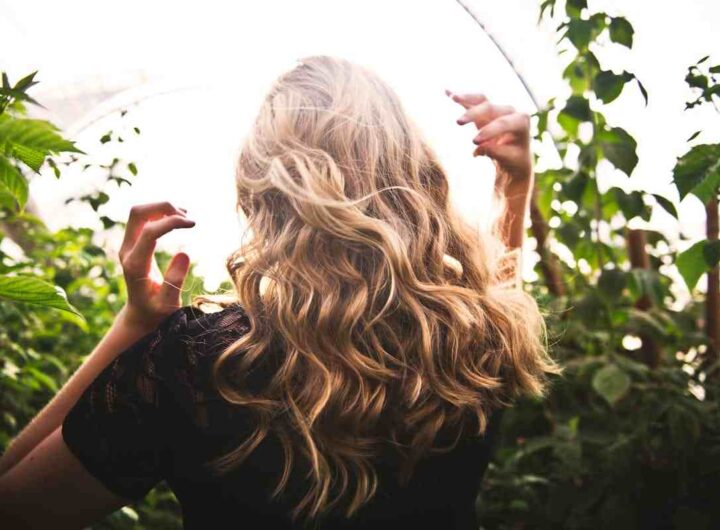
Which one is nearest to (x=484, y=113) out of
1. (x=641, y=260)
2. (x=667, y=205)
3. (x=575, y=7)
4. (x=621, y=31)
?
(x=575, y=7)

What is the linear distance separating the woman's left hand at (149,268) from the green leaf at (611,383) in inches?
49.1

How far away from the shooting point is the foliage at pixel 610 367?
5.74 feet

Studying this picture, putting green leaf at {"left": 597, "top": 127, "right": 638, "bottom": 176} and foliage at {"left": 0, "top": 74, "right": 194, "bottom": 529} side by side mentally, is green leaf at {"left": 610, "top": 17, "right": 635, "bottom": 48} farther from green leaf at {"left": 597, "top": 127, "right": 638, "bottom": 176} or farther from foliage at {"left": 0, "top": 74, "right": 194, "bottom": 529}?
foliage at {"left": 0, "top": 74, "right": 194, "bottom": 529}

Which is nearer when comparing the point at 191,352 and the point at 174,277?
the point at 191,352

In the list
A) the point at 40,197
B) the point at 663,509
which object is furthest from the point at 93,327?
the point at 663,509

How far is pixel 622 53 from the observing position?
6.66 feet

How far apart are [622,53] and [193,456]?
5.67 feet

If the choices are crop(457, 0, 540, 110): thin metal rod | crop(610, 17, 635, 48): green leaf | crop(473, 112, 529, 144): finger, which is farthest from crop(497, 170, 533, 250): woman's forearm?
crop(457, 0, 540, 110): thin metal rod

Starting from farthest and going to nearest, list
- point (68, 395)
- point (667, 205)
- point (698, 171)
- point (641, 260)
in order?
point (641, 260), point (667, 205), point (698, 171), point (68, 395)

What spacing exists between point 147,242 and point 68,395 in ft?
1.03

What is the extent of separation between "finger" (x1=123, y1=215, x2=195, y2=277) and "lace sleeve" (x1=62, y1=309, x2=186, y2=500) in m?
0.20

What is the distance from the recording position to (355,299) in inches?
A: 48.8

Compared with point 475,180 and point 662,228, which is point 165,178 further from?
point 662,228

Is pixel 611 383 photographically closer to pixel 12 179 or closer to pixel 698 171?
pixel 698 171
